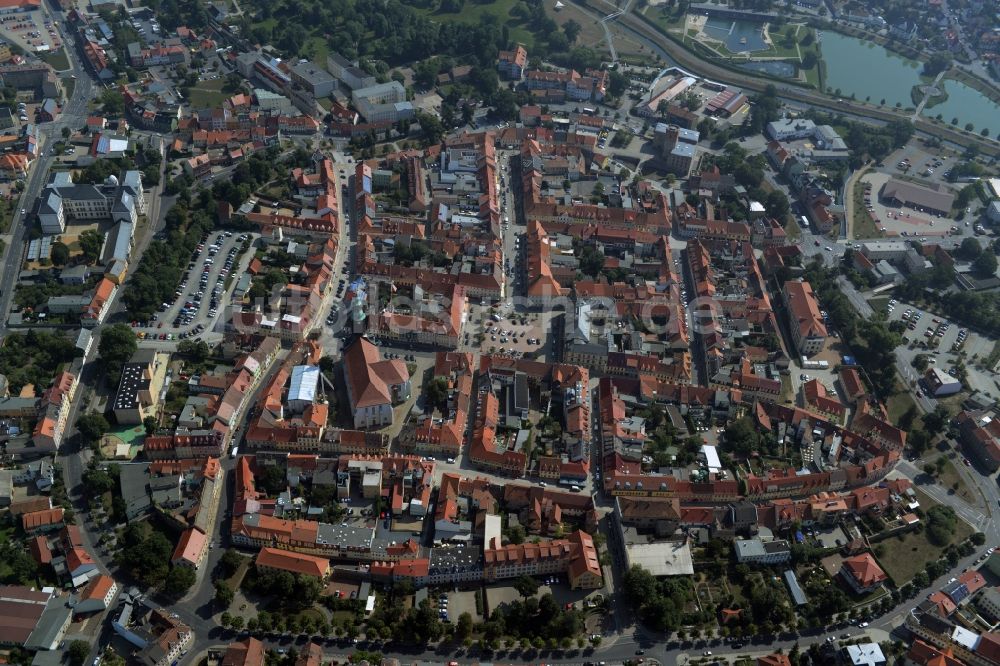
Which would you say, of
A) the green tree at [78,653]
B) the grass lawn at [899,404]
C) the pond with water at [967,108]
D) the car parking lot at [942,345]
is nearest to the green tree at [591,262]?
the car parking lot at [942,345]

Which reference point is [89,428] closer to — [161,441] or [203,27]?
[161,441]

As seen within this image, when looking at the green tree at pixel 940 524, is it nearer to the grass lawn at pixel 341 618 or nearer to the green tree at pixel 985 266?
the green tree at pixel 985 266

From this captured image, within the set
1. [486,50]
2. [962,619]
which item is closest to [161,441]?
[962,619]

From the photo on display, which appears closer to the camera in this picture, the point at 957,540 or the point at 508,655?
the point at 508,655

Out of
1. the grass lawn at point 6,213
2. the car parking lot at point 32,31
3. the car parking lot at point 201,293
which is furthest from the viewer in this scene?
the car parking lot at point 32,31

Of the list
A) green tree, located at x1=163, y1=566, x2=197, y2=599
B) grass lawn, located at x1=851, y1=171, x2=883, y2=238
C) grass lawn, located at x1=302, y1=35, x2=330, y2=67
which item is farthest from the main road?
grass lawn, located at x1=851, y1=171, x2=883, y2=238

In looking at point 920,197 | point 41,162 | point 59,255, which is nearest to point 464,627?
point 59,255

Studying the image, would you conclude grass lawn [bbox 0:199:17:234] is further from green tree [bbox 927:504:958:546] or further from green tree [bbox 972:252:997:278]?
green tree [bbox 972:252:997:278]
